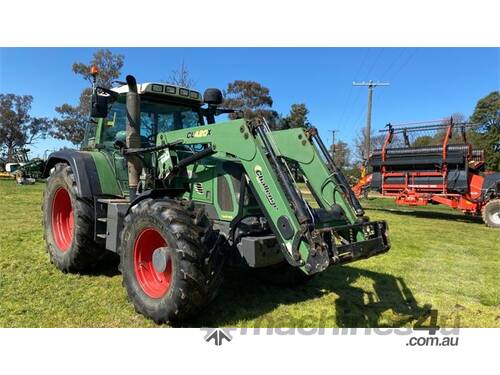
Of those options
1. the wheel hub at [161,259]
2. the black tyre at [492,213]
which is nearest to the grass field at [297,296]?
the wheel hub at [161,259]

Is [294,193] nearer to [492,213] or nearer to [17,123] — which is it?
[492,213]

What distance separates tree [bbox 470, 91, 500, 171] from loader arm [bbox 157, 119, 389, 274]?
91.2ft

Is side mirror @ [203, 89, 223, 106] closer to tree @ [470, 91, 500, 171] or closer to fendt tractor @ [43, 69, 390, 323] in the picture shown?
fendt tractor @ [43, 69, 390, 323]

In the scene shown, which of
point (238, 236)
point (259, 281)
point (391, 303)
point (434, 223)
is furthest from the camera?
point (434, 223)

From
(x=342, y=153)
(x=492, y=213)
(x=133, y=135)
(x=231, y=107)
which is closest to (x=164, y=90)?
(x=133, y=135)

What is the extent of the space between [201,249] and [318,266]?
1.02m

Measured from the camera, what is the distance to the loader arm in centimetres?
340

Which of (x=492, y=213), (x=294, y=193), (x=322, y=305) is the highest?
(x=294, y=193)

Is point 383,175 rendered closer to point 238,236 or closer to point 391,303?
point 391,303

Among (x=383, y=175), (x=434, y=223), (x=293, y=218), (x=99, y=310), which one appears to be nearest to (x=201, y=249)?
(x=293, y=218)

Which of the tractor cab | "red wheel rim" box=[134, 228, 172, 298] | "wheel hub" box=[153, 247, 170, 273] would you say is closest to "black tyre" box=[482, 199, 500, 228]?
the tractor cab

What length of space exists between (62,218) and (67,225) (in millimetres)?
131

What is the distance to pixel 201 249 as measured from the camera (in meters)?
3.58

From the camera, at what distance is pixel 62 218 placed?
6.16 m
